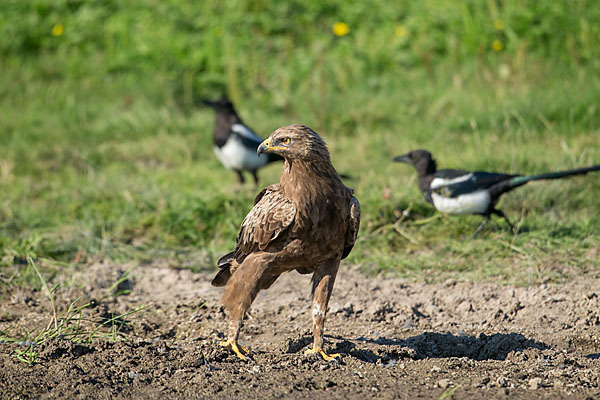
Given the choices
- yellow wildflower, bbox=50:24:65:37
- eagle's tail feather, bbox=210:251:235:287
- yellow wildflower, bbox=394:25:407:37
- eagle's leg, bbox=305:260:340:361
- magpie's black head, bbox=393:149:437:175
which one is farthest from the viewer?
yellow wildflower, bbox=50:24:65:37

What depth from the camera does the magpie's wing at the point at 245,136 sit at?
24.8ft

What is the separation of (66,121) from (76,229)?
12.7 feet

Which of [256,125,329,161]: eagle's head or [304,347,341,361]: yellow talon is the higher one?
[256,125,329,161]: eagle's head

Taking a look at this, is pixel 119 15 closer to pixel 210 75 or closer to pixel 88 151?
pixel 210 75

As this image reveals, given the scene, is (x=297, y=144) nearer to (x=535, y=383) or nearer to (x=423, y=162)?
(x=535, y=383)

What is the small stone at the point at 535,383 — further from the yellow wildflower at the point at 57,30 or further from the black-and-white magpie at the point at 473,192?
the yellow wildflower at the point at 57,30

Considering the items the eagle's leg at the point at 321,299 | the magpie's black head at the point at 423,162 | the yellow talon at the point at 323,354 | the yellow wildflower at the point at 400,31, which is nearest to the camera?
the yellow talon at the point at 323,354

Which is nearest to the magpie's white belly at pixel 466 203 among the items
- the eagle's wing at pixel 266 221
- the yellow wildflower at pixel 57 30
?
the eagle's wing at pixel 266 221

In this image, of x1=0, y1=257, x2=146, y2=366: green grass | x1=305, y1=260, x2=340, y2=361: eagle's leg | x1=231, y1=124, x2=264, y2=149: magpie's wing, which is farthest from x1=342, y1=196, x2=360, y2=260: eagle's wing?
x1=231, y1=124, x2=264, y2=149: magpie's wing

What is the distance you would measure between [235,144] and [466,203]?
9.32 ft

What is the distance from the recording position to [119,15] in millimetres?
11570

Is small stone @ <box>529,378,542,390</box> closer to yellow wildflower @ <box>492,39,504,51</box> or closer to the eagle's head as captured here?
the eagle's head

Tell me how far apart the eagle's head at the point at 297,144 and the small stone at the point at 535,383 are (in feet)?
4.56

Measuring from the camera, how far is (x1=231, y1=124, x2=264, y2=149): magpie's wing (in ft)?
24.8
